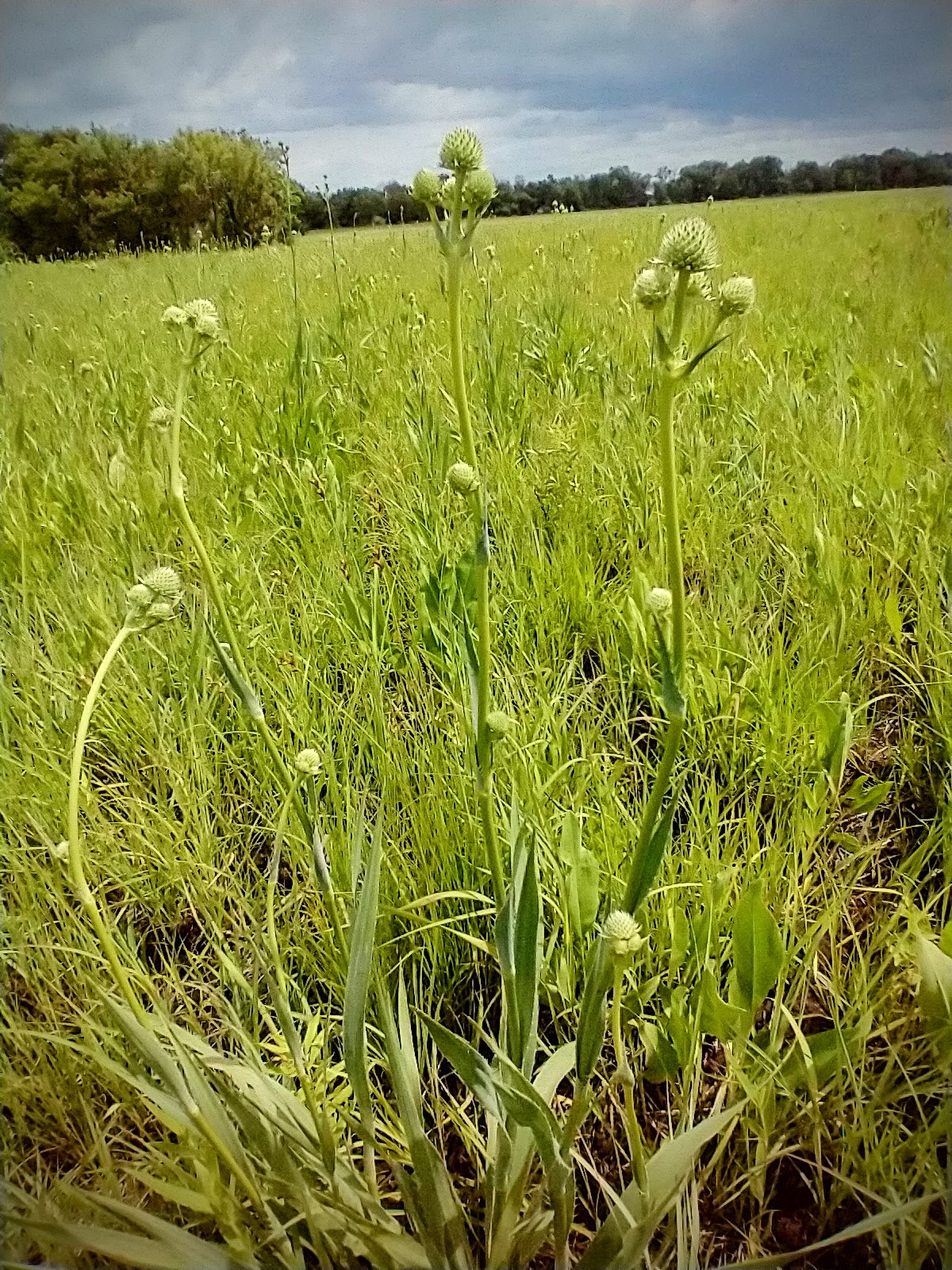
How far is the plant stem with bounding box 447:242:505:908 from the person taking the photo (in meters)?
0.48

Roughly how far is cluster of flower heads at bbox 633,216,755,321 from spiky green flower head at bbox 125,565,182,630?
337 mm

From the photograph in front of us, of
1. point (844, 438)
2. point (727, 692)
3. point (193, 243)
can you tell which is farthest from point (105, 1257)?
point (844, 438)

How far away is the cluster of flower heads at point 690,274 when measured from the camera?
0.42m

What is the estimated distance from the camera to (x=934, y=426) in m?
0.71

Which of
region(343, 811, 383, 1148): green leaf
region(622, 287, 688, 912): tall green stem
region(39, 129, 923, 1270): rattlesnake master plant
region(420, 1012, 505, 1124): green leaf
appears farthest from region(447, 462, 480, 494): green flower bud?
region(420, 1012, 505, 1124): green leaf

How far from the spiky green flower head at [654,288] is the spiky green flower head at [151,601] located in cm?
34

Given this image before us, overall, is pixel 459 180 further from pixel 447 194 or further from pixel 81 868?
pixel 81 868

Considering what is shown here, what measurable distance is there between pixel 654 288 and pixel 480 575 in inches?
7.5

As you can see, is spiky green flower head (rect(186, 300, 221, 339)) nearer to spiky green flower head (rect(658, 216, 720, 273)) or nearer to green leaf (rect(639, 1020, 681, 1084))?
spiky green flower head (rect(658, 216, 720, 273))

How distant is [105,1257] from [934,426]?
34.8 inches

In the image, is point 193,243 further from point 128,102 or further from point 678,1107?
point 678,1107

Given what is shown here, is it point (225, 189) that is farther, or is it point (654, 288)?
point (225, 189)

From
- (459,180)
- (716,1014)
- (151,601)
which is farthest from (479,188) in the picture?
(716,1014)

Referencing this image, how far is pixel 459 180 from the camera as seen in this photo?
48cm
